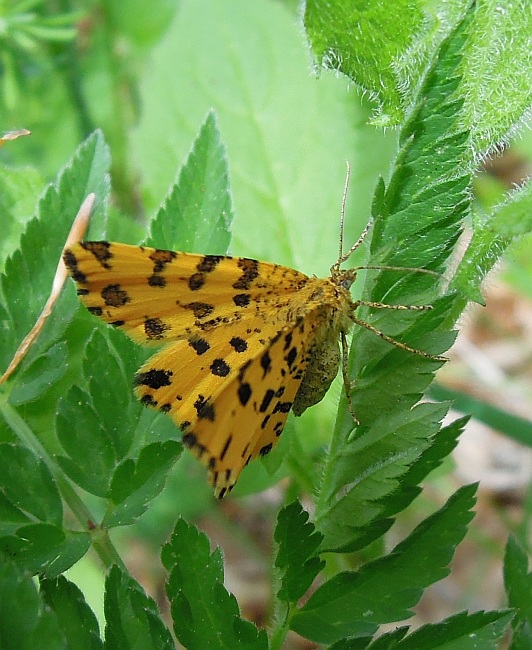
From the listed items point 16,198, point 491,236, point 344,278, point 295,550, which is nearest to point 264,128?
point 16,198

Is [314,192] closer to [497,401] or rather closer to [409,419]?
[409,419]

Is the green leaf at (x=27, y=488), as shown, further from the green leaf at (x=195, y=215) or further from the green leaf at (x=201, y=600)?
the green leaf at (x=195, y=215)

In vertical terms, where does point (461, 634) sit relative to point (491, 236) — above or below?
below

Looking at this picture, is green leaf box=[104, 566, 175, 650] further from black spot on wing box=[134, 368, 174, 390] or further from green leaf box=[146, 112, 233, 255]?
green leaf box=[146, 112, 233, 255]

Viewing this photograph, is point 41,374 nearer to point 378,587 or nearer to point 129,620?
point 129,620

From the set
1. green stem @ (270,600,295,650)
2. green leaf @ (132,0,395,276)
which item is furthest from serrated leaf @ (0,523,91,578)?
green leaf @ (132,0,395,276)

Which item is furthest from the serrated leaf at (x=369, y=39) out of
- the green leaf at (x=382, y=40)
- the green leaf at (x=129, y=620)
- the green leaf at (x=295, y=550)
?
the green leaf at (x=129, y=620)
